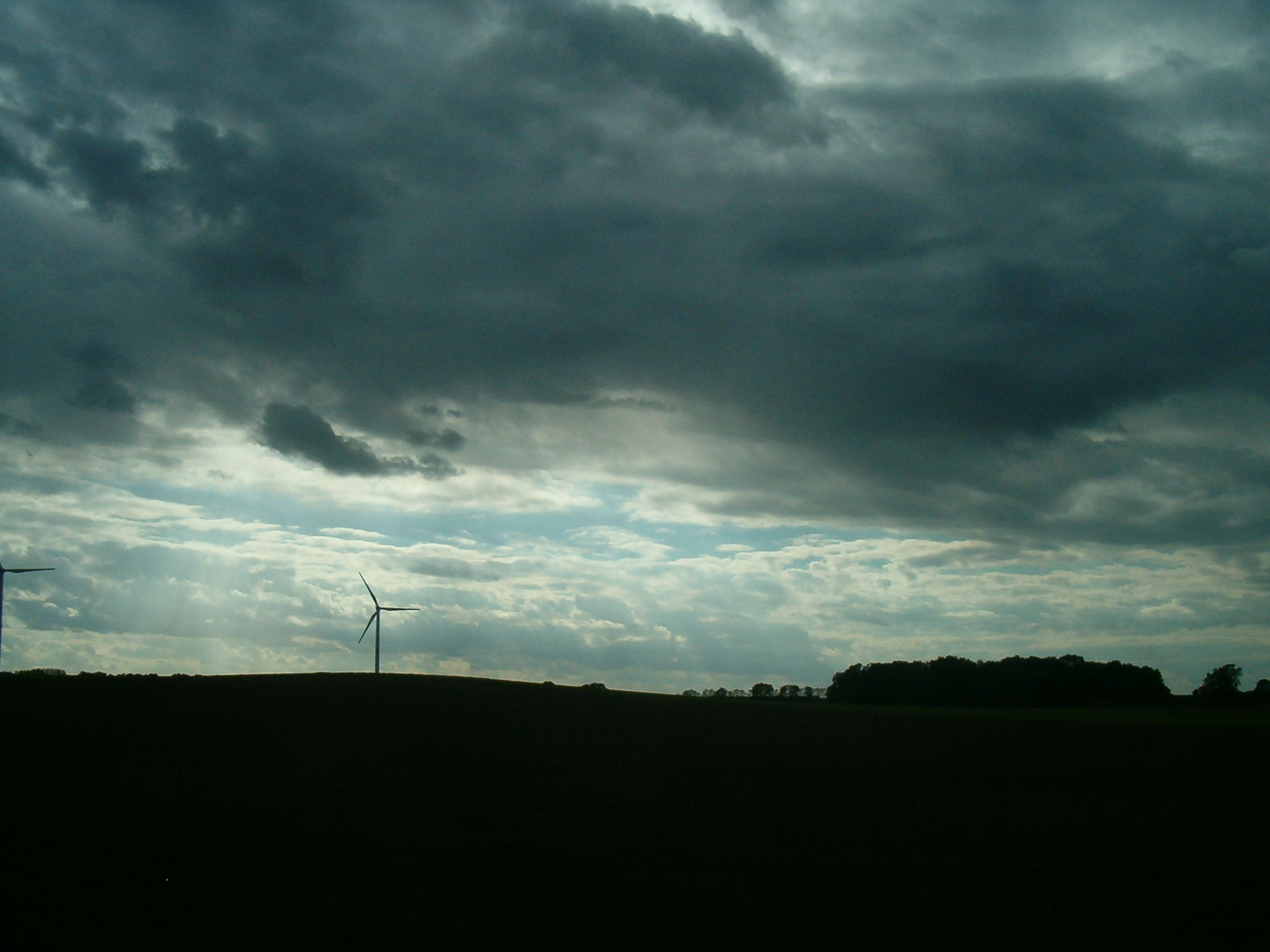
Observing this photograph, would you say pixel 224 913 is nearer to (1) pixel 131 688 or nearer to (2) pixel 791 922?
(2) pixel 791 922

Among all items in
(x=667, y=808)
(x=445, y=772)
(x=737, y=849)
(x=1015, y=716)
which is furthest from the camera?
(x=1015, y=716)

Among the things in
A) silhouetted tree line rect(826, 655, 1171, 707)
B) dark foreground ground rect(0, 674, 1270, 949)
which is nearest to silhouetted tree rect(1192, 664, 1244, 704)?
silhouetted tree line rect(826, 655, 1171, 707)

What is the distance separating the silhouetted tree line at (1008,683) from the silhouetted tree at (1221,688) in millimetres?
4043

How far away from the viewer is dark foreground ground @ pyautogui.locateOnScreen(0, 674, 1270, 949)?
16094 mm

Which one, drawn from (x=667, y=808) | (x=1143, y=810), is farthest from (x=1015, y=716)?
(x=667, y=808)

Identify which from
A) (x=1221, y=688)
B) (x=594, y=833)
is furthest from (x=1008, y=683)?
(x=594, y=833)

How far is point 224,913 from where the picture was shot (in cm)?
1628

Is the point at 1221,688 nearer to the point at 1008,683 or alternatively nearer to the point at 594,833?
the point at 1008,683

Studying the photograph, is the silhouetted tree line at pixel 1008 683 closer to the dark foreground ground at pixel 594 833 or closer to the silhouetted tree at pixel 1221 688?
the silhouetted tree at pixel 1221 688

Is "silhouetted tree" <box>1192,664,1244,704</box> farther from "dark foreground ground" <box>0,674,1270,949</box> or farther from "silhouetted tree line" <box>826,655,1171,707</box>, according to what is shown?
"dark foreground ground" <box>0,674,1270,949</box>

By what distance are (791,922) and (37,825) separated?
56.7 feet

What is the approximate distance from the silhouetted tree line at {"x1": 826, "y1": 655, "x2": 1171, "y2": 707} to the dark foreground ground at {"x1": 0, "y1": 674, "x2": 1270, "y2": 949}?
156 ft

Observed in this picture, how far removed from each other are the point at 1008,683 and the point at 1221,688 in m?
19.8

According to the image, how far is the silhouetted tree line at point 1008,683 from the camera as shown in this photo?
89.6 metres
